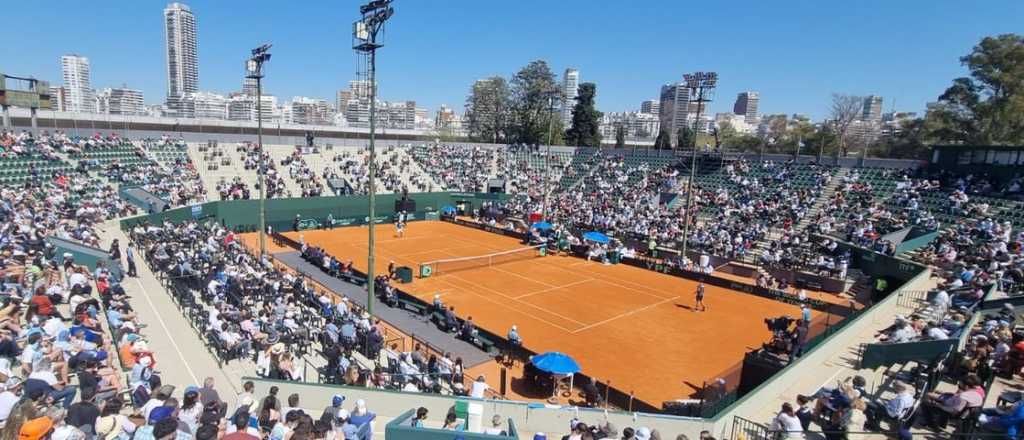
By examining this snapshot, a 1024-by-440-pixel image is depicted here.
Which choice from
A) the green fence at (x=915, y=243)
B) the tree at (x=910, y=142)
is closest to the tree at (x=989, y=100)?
the tree at (x=910, y=142)

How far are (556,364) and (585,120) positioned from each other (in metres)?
69.2

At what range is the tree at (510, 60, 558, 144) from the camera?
78.0 metres

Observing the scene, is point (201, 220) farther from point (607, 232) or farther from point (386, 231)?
point (607, 232)

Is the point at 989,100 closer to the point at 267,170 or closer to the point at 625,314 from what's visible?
the point at 625,314

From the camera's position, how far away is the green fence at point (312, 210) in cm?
3638

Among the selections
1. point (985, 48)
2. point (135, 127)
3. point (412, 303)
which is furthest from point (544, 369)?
point (135, 127)

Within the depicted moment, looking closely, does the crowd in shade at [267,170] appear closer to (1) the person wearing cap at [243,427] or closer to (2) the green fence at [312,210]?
(2) the green fence at [312,210]

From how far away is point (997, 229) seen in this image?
27.7 meters

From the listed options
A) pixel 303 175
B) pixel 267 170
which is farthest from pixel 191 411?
pixel 303 175

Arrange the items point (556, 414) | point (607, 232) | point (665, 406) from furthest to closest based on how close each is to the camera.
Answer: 1. point (607, 232)
2. point (665, 406)
3. point (556, 414)

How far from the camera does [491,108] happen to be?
285ft

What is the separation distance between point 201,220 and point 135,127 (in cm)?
3615

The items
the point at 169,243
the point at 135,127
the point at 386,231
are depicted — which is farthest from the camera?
the point at 135,127

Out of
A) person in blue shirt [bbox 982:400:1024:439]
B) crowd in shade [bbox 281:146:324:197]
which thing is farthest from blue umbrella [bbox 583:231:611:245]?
person in blue shirt [bbox 982:400:1024:439]
